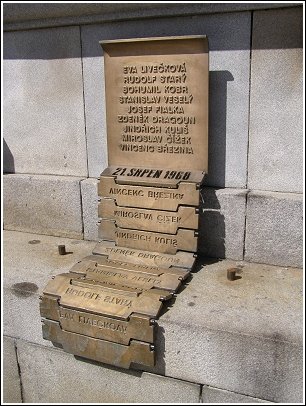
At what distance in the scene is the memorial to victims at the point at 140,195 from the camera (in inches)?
136

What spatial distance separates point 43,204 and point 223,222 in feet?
7.04

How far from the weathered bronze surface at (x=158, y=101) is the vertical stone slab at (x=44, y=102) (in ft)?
1.76

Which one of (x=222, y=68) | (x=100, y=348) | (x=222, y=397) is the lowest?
(x=222, y=397)

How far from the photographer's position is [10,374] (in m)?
4.04

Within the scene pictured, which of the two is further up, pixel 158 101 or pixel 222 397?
pixel 158 101

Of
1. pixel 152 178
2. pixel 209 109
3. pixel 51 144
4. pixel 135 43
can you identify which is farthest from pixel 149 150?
pixel 51 144

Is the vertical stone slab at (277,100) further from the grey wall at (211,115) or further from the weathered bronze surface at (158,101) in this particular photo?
the weathered bronze surface at (158,101)

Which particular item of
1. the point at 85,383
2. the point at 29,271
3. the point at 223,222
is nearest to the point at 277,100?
the point at 223,222

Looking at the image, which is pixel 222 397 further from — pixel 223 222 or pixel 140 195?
pixel 140 195

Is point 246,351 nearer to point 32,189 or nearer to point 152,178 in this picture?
point 152,178

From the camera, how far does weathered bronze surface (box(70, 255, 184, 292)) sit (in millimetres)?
3598

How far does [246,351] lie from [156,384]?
0.79 m

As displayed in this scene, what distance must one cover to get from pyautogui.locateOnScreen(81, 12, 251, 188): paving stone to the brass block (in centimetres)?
→ 39

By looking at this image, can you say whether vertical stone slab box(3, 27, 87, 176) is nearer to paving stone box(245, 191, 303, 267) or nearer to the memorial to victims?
the memorial to victims
